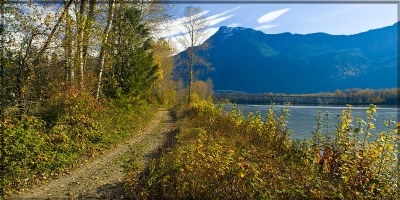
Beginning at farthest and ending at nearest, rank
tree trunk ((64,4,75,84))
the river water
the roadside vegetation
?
the river water → tree trunk ((64,4,75,84)) → the roadside vegetation

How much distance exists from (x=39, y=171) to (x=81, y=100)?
16.6 feet

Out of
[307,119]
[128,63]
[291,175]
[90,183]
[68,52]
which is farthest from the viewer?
[307,119]

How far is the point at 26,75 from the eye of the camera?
11.0 m

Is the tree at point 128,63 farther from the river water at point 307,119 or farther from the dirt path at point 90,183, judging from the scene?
the dirt path at point 90,183

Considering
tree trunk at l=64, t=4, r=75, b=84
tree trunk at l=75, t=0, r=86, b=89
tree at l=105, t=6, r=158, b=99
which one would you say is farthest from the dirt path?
tree at l=105, t=6, r=158, b=99

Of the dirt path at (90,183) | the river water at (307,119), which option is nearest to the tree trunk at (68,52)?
the dirt path at (90,183)

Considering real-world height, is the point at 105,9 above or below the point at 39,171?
above

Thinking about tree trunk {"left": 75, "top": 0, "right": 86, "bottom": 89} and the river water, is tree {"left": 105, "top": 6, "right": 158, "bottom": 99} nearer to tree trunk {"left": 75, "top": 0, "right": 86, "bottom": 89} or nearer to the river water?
tree trunk {"left": 75, "top": 0, "right": 86, "bottom": 89}

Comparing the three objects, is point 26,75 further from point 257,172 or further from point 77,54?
point 257,172

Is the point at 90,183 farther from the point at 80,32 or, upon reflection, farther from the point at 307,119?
the point at 307,119

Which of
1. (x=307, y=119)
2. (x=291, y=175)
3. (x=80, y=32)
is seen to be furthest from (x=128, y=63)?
(x=307, y=119)

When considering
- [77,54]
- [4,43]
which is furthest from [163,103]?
[4,43]

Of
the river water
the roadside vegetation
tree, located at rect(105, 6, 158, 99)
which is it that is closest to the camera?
the roadside vegetation

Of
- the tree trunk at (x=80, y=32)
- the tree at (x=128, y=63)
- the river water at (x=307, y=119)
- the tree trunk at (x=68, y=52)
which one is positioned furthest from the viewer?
the river water at (x=307, y=119)
